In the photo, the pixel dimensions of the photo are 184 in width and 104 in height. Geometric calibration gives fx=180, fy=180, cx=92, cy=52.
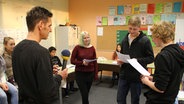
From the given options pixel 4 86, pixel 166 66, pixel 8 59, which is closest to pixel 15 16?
pixel 8 59

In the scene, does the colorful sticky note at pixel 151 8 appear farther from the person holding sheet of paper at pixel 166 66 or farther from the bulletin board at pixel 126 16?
the person holding sheet of paper at pixel 166 66

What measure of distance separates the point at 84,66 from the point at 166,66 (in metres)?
1.62

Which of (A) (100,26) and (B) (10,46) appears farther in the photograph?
(A) (100,26)

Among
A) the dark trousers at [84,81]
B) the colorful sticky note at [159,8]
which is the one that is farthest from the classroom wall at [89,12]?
the dark trousers at [84,81]

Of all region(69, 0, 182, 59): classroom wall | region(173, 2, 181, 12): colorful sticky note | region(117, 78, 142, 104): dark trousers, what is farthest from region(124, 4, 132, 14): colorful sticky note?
region(117, 78, 142, 104): dark trousers

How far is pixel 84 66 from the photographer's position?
288 centimetres

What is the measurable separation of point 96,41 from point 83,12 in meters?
1.08

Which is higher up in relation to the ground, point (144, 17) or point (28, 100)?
point (144, 17)

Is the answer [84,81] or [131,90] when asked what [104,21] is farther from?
[131,90]

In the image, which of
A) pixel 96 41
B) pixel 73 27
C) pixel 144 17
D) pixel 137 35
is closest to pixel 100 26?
pixel 96 41

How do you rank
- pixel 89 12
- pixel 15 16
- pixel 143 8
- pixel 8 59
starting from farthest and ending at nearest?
pixel 89 12 < pixel 143 8 < pixel 15 16 < pixel 8 59

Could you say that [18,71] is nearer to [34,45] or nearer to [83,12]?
[34,45]

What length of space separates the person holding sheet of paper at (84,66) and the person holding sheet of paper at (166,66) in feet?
4.65

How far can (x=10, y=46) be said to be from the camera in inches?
128
